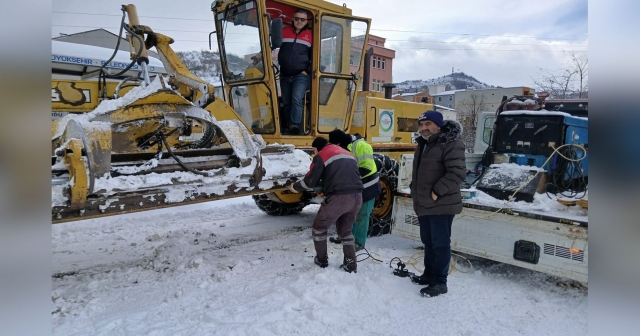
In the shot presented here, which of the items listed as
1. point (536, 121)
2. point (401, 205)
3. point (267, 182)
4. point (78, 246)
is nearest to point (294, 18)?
point (267, 182)

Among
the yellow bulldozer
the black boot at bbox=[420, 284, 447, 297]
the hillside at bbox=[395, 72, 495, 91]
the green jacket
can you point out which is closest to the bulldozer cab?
the yellow bulldozer

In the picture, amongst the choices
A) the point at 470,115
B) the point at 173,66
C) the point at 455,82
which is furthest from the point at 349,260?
the point at 455,82

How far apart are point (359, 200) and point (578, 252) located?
6.35 ft

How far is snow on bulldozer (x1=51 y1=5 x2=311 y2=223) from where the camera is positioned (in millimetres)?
2812

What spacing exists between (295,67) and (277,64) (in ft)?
0.76

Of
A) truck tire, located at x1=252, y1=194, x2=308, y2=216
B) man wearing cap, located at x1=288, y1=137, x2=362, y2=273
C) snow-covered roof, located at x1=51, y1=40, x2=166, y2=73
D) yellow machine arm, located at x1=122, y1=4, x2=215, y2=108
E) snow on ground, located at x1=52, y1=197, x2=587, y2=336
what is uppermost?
snow-covered roof, located at x1=51, y1=40, x2=166, y2=73

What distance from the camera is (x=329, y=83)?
543 cm

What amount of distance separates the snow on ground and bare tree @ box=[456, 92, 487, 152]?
1293cm

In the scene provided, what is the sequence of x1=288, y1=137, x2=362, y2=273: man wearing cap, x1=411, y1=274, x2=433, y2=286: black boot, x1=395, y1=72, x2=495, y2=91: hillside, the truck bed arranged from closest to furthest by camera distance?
the truck bed
x1=411, y1=274, x2=433, y2=286: black boot
x1=288, y1=137, x2=362, y2=273: man wearing cap
x1=395, y1=72, x2=495, y2=91: hillside

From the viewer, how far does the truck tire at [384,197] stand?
212 inches

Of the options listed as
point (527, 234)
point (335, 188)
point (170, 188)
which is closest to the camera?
point (170, 188)

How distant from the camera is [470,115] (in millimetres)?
24984

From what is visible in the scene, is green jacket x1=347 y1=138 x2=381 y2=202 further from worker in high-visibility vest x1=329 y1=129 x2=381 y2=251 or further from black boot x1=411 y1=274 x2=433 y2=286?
black boot x1=411 y1=274 x2=433 y2=286

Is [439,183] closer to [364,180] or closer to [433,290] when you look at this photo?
[433,290]
